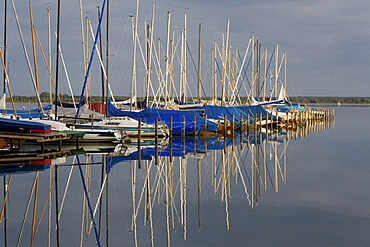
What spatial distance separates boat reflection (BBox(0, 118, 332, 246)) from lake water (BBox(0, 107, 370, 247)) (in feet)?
0.11

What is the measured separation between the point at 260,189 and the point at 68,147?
18.2 m

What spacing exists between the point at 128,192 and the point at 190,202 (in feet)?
10.0

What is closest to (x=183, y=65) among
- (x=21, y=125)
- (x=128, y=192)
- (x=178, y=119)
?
(x=178, y=119)

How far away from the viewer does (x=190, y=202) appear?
21.2 meters

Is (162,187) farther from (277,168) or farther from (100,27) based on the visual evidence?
(100,27)

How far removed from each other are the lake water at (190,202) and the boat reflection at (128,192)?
0.11 ft

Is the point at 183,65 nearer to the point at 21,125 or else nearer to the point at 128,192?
the point at 21,125

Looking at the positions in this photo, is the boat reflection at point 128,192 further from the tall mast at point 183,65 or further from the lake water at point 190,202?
the tall mast at point 183,65

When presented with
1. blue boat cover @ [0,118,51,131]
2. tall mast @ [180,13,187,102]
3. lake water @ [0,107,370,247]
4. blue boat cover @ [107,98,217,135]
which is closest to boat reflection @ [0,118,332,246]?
lake water @ [0,107,370,247]

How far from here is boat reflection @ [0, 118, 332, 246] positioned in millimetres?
16750

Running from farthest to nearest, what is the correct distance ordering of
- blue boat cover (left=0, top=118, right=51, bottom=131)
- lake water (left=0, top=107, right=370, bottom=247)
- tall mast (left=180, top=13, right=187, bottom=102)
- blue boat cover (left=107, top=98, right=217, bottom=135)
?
tall mast (left=180, top=13, right=187, bottom=102) → blue boat cover (left=107, top=98, right=217, bottom=135) → blue boat cover (left=0, top=118, right=51, bottom=131) → lake water (left=0, top=107, right=370, bottom=247)

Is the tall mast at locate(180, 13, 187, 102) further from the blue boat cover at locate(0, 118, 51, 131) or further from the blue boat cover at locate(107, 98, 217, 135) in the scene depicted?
the blue boat cover at locate(0, 118, 51, 131)

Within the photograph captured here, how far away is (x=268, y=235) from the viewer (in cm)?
1622

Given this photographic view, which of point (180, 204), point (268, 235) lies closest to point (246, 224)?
point (268, 235)
